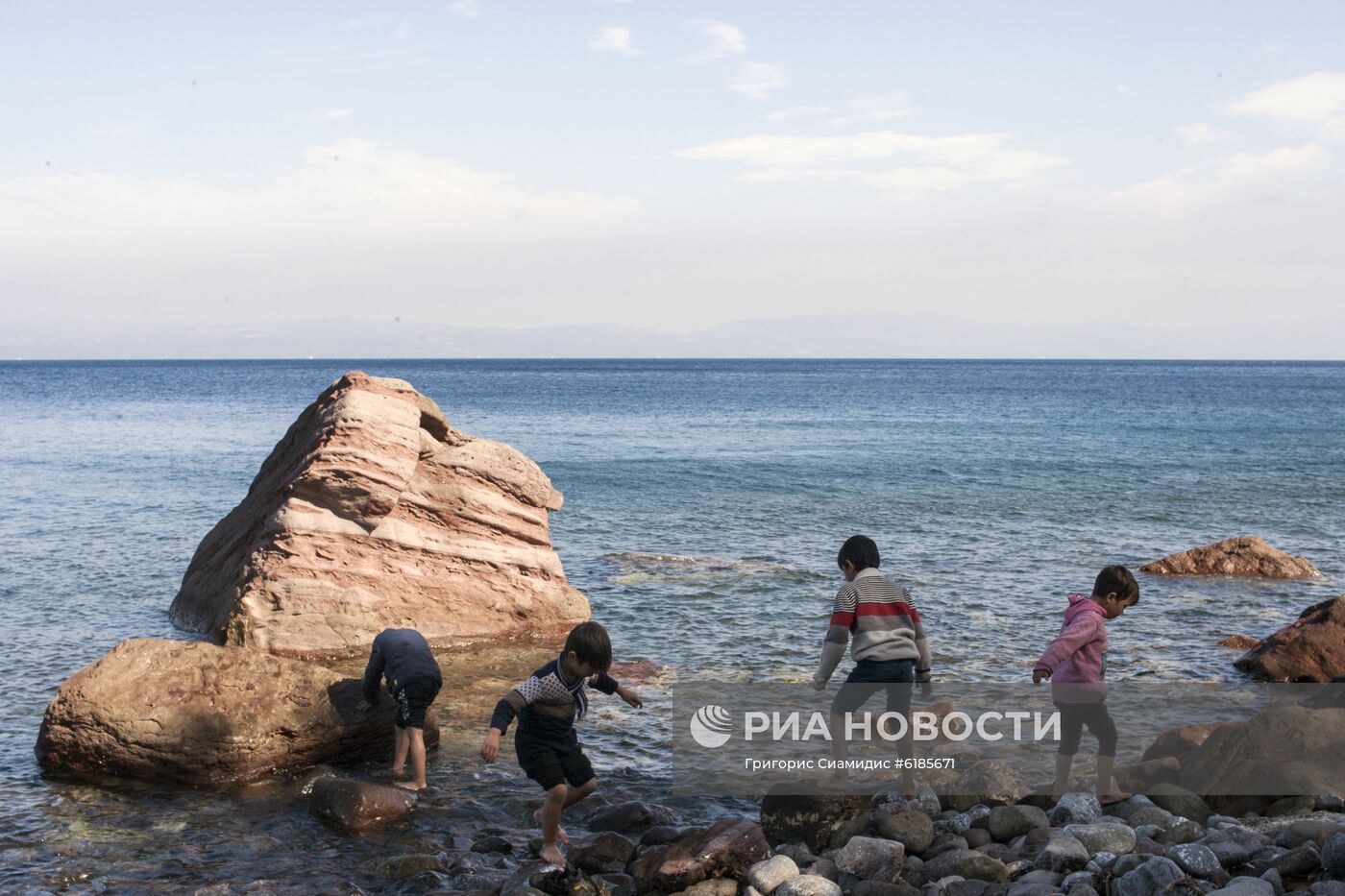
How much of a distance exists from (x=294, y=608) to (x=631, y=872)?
780 cm

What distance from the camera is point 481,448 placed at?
16.8 metres

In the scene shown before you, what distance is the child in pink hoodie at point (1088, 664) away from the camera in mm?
8562

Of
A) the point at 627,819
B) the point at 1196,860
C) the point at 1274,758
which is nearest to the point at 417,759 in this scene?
the point at 627,819

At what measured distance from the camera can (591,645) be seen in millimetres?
8047

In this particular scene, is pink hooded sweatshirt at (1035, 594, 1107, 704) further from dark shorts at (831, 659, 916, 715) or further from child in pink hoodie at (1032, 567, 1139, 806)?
dark shorts at (831, 659, 916, 715)

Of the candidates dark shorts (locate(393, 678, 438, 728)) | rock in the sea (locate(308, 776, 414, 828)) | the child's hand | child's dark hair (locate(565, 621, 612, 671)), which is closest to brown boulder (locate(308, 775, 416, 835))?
rock in the sea (locate(308, 776, 414, 828))

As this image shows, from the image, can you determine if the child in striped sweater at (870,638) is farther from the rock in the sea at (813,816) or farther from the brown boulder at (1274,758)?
the brown boulder at (1274,758)

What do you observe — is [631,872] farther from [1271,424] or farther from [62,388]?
[62,388]

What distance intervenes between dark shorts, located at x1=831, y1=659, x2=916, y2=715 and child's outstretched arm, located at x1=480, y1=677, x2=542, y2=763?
2.38 meters

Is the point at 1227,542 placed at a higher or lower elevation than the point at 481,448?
lower

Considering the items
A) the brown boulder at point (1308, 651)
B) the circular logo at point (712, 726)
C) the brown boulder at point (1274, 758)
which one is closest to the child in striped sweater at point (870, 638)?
the brown boulder at point (1274, 758)

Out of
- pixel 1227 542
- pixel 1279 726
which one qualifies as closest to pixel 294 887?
pixel 1279 726

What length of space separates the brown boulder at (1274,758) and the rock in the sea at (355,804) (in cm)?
687

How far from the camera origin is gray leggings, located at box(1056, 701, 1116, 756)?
28.6 feet
